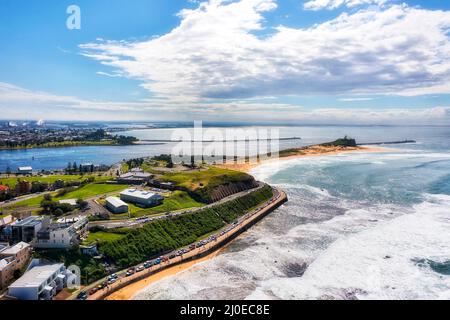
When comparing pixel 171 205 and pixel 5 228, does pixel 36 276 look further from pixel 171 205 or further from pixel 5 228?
pixel 171 205

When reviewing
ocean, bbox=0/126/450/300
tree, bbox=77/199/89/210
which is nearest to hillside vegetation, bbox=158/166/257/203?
ocean, bbox=0/126/450/300

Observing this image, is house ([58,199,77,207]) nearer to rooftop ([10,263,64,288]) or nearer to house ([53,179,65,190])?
house ([53,179,65,190])

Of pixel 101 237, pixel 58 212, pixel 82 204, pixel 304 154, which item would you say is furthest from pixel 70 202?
pixel 304 154

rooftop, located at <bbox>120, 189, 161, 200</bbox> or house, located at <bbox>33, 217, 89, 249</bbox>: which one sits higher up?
rooftop, located at <bbox>120, 189, 161, 200</bbox>

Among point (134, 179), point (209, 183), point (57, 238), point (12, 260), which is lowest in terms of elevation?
point (12, 260)

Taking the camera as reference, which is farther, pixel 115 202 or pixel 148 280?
pixel 115 202

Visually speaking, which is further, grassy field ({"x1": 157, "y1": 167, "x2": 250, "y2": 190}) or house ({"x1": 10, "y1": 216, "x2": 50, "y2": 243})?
grassy field ({"x1": 157, "y1": 167, "x2": 250, "y2": 190})
